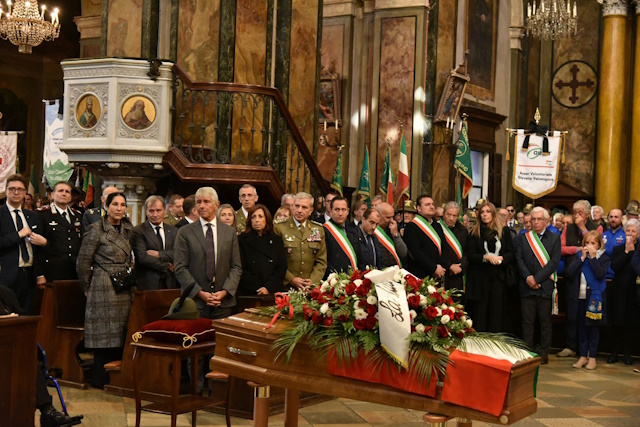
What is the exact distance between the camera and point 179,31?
10.4 metres

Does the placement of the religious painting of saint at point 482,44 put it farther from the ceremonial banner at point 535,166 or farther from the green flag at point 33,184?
the green flag at point 33,184

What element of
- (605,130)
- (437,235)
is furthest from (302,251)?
(605,130)

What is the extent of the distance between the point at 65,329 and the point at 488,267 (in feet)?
15.3

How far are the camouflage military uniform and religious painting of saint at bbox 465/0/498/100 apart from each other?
33.2 feet

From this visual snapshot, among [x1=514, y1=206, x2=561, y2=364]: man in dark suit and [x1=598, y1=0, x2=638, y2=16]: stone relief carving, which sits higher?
[x1=598, y1=0, x2=638, y2=16]: stone relief carving

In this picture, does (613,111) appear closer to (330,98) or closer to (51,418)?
(330,98)

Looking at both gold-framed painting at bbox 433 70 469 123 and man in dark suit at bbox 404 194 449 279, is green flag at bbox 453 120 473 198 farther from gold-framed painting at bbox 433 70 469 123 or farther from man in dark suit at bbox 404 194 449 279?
man in dark suit at bbox 404 194 449 279

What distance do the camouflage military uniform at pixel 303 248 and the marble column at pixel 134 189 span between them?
114 inches

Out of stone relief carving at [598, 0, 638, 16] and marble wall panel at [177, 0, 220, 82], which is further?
stone relief carving at [598, 0, 638, 16]

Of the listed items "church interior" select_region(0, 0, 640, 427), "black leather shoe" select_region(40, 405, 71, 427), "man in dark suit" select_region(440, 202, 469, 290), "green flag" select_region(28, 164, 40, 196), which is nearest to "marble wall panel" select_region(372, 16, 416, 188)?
"church interior" select_region(0, 0, 640, 427)

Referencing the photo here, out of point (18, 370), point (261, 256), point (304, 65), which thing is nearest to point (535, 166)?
point (304, 65)

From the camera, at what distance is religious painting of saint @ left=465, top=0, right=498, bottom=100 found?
16703 millimetres

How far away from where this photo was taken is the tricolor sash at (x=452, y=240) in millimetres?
9258

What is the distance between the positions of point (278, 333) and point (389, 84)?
11470 mm
